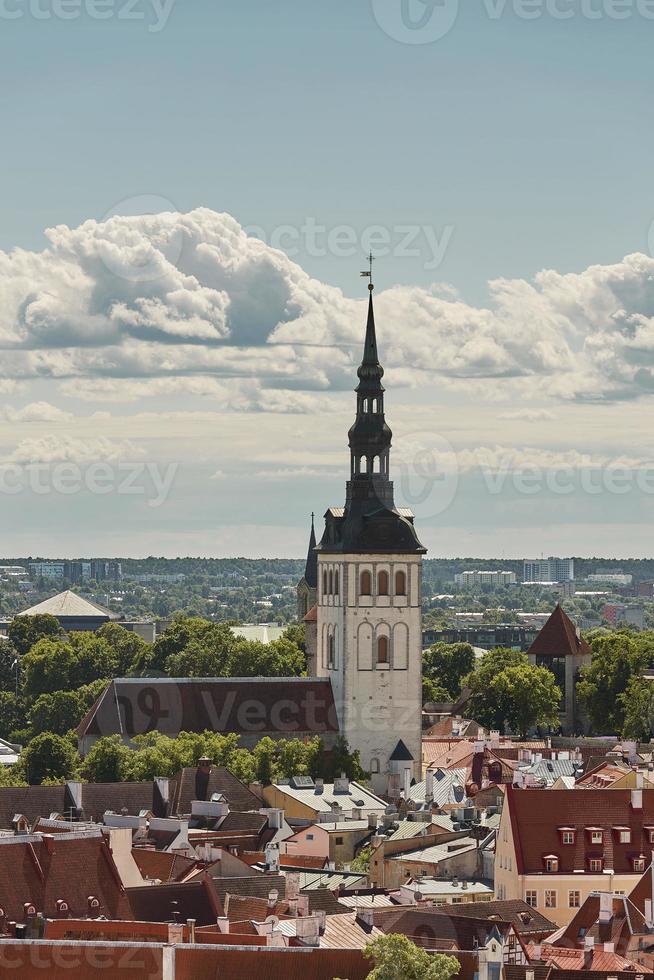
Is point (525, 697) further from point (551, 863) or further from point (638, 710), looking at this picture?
point (551, 863)

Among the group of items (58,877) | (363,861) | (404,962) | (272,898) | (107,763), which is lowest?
(363,861)

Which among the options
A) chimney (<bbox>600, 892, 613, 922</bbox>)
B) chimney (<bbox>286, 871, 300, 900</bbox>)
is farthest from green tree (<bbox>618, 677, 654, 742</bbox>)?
chimney (<bbox>600, 892, 613, 922</bbox>)

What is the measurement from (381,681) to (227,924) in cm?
6778

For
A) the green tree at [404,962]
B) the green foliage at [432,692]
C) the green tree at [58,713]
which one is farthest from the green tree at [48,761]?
the green tree at [404,962]

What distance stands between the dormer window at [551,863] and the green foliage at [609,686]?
78.4 meters

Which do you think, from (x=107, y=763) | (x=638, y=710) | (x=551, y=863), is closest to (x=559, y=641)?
(x=638, y=710)

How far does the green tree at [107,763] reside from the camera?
4848 inches

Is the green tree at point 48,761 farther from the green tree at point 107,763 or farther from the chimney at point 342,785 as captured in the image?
the chimney at point 342,785

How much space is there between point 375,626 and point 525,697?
34.1 meters

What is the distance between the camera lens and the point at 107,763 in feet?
408

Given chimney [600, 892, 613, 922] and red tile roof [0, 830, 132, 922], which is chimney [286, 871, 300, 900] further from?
chimney [600, 892, 613, 922]

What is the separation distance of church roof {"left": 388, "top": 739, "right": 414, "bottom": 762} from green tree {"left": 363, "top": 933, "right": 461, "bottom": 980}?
236 feet

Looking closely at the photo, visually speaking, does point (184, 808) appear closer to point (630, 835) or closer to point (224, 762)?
point (224, 762)

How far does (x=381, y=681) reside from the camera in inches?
5281
